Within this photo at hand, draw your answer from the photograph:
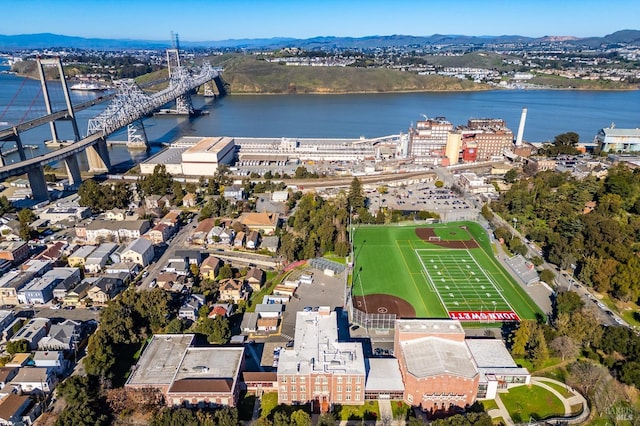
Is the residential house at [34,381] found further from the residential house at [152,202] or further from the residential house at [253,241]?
the residential house at [152,202]

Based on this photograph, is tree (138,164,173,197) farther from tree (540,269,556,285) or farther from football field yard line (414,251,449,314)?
tree (540,269,556,285)

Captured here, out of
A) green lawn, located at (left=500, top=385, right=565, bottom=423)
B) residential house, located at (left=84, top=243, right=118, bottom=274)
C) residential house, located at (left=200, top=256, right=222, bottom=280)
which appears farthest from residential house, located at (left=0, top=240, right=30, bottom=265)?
green lawn, located at (left=500, top=385, right=565, bottom=423)

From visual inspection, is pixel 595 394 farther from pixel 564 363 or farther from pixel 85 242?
pixel 85 242

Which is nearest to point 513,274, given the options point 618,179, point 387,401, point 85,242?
point 387,401

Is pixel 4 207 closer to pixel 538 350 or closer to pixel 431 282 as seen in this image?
pixel 431 282

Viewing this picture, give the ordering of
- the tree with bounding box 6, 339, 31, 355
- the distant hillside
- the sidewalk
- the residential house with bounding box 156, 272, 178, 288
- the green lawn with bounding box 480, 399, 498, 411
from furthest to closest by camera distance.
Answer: the distant hillside → the residential house with bounding box 156, 272, 178, 288 → the tree with bounding box 6, 339, 31, 355 → the green lawn with bounding box 480, 399, 498, 411 → the sidewalk
